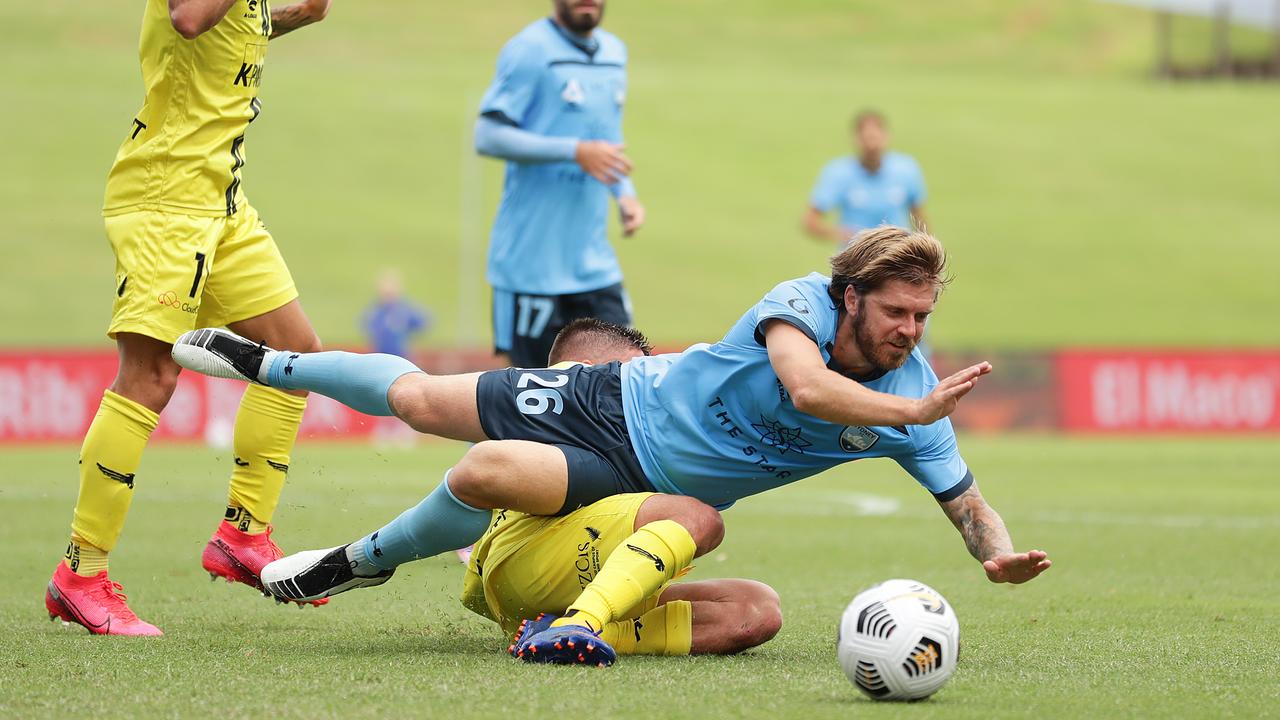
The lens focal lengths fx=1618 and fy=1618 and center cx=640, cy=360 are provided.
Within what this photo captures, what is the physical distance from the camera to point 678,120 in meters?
50.8

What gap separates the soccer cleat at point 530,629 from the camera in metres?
4.61

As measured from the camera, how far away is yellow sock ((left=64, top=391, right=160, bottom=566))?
535cm

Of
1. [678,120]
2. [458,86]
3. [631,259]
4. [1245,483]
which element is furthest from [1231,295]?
[1245,483]

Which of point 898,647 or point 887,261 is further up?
point 887,261

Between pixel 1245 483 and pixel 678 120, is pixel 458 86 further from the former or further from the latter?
pixel 1245 483

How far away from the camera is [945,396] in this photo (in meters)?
4.23

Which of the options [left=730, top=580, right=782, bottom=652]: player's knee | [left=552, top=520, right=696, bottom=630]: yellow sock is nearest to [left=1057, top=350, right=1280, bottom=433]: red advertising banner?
[left=730, top=580, right=782, bottom=652]: player's knee

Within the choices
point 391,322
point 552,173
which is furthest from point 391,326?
point 552,173

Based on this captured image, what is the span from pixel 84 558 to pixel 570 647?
190 cm

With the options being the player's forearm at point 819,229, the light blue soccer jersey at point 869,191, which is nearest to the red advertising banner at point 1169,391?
the light blue soccer jersey at point 869,191

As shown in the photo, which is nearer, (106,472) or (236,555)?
(106,472)

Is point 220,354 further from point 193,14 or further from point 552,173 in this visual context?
point 552,173

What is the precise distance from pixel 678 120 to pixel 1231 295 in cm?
1814

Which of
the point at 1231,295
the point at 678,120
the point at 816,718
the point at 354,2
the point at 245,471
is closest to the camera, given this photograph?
the point at 816,718
